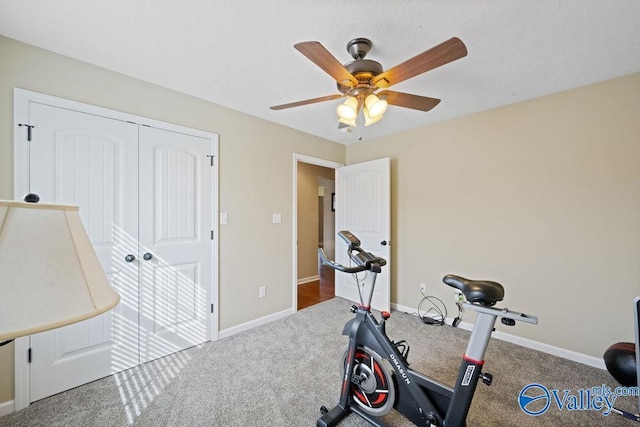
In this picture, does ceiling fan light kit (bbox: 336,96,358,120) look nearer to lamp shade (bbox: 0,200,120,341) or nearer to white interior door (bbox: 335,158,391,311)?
lamp shade (bbox: 0,200,120,341)

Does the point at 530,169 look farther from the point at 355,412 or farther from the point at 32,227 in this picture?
the point at 32,227

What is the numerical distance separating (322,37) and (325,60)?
43 centimetres

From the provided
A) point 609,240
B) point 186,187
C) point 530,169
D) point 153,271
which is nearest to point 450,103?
point 530,169

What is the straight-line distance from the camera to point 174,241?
228cm

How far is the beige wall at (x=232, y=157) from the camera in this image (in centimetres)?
163

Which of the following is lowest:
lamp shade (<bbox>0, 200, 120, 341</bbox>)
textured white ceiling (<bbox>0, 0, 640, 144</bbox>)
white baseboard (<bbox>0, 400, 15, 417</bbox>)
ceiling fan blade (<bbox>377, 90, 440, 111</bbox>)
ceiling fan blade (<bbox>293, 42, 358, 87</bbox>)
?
white baseboard (<bbox>0, 400, 15, 417</bbox>)

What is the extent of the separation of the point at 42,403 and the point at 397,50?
11.4ft

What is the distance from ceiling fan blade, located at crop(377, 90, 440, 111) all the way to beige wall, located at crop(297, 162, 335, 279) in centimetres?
308

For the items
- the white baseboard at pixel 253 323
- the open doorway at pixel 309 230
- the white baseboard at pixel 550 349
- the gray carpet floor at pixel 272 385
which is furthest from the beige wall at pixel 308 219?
the white baseboard at pixel 550 349

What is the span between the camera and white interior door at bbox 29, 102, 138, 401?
171 centimetres

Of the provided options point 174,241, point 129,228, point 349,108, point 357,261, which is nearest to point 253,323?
point 174,241

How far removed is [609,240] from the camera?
206 centimetres

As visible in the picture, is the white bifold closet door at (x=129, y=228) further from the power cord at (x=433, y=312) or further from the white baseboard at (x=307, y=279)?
the power cord at (x=433, y=312)

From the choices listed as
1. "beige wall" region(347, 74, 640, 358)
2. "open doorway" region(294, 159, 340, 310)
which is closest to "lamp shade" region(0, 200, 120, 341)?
"beige wall" region(347, 74, 640, 358)
